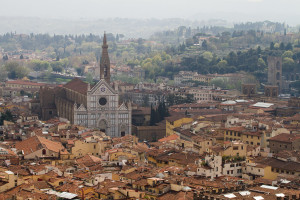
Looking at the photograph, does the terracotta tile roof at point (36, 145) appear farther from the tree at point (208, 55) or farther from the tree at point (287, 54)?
the tree at point (208, 55)

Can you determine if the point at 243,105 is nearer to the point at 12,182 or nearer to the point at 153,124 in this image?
the point at 153,124

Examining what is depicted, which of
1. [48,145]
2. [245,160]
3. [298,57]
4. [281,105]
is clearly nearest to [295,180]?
[245,160]

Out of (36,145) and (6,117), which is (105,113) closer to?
(6,117)

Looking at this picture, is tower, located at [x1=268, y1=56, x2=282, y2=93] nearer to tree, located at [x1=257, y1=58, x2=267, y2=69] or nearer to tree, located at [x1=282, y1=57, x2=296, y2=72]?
tree, located at [x1=282, y1=57, x2=296, y2=72]

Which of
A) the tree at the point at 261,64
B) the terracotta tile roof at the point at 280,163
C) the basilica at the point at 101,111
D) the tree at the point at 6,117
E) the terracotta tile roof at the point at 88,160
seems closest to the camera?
the terracotta tile roof at the point at 280,163

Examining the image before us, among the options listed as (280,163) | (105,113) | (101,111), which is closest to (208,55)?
(105,113)

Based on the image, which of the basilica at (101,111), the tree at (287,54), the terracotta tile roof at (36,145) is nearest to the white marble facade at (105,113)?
the basilica at (101,111)
